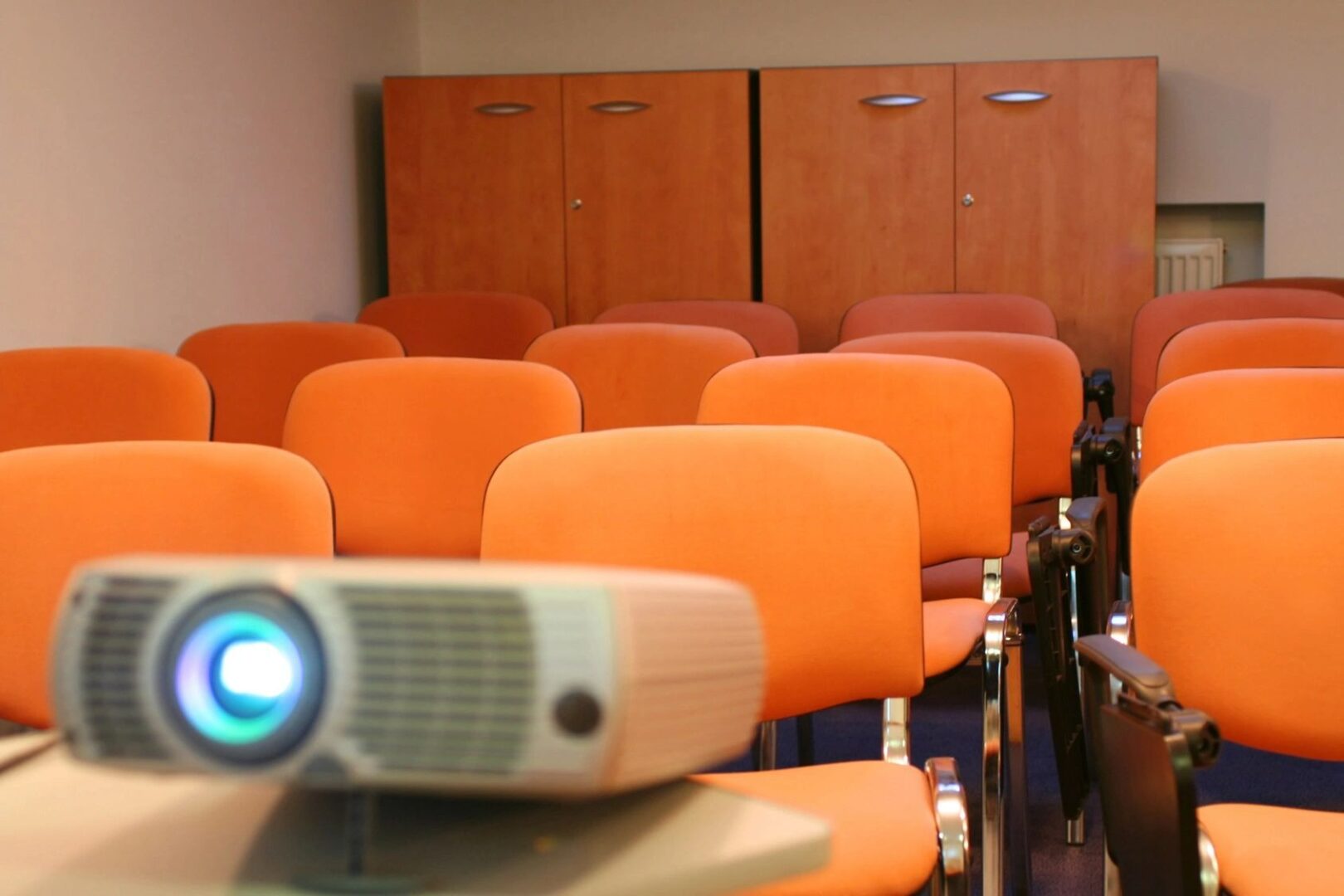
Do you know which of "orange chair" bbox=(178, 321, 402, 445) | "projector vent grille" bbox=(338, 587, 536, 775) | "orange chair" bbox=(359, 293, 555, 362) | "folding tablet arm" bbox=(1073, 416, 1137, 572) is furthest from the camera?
"orange chair" bbox=(359, 293, 555, 362)

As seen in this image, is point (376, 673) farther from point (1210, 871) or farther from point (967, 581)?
point (967, 581)

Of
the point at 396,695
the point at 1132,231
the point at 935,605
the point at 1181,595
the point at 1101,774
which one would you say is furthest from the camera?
the point at 1132,231

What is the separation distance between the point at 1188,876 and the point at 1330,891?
0.61 ft

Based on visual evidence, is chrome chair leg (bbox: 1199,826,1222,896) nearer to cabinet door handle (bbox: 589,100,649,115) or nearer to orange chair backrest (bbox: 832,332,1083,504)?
orange chair backrest (bbox: 832,332,1083,504)

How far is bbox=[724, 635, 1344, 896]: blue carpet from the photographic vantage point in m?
2.69

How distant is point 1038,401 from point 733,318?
171 centimetres

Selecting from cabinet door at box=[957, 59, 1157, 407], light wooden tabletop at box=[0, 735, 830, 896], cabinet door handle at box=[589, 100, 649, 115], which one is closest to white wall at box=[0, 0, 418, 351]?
cabinet door handle at box=[589, 100, 649, 115]

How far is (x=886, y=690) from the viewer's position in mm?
1859

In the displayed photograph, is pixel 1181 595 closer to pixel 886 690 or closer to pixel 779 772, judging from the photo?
pixel 886 690

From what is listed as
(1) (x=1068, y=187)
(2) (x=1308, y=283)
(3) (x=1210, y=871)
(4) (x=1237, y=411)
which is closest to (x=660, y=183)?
(1) (x=1068, y=187)

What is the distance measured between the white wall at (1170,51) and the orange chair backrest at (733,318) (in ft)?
6.33

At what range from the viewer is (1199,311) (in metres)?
4.44

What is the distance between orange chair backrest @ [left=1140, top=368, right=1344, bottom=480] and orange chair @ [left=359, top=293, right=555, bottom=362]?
8.78 ft

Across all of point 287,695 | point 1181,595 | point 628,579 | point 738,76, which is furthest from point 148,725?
point 738,76
